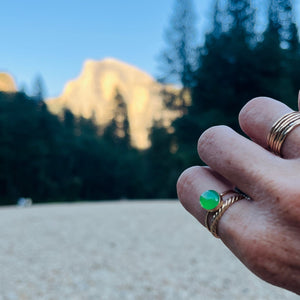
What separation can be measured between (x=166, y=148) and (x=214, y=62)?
16.4 meters

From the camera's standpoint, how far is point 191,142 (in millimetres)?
21594

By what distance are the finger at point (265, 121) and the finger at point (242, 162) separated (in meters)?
0.04

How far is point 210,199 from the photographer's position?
0.65 metres

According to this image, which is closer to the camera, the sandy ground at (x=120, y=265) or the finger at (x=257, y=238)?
the finger at (x=257, y=238)

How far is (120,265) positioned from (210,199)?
575 cm

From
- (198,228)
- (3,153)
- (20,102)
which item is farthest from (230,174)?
(20,102)

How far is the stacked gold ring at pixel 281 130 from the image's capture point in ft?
2.10

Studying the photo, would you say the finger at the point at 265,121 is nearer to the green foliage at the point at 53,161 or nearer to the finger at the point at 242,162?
the finger at the point at 242,162

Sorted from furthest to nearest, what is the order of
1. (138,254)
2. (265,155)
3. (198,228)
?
1. (198,228)
2. (138,254)
3. (265,155)

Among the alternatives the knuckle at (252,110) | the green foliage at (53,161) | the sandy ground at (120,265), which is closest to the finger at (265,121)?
the knuckle at (252,110)

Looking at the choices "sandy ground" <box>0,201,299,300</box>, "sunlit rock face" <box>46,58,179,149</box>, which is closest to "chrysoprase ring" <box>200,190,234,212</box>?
A: "sandy ground" <box>0,201,299,300</box>

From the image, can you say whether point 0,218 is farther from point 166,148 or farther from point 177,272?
point 166,148

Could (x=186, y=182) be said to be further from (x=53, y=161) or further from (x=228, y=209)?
(x=53, y=161)

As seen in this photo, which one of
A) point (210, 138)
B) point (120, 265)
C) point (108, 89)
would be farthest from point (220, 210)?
point (108, 89)
